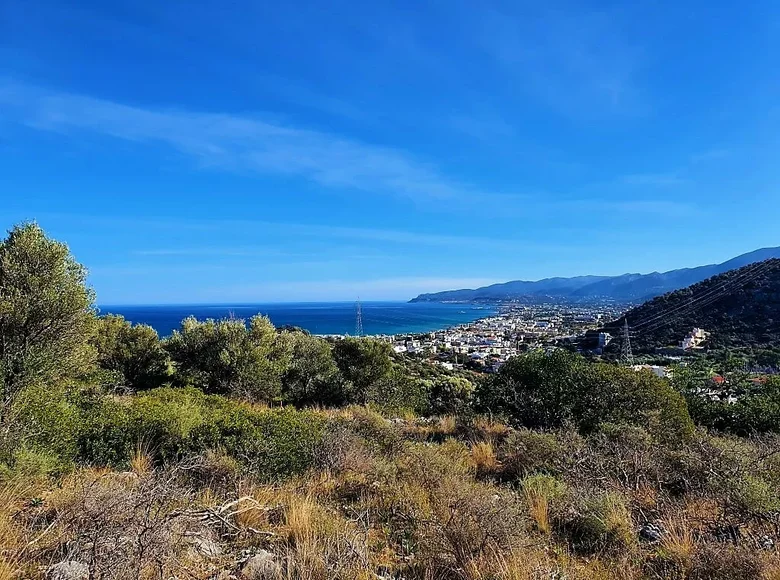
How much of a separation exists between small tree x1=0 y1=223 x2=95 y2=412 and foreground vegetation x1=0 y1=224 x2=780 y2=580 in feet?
0.09

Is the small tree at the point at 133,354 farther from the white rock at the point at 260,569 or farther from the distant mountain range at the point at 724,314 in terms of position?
the distant mountain range at the point at 724,314

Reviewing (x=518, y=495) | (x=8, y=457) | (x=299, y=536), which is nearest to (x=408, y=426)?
(x=518, y=495)

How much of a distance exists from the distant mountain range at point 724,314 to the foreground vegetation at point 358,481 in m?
19.6

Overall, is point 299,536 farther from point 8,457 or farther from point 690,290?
point 690,290

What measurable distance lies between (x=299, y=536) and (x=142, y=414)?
347cm

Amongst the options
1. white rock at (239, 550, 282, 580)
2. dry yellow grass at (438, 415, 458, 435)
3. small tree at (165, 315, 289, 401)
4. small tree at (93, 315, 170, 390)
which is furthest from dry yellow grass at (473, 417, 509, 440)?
small tree at (93, 315, 170, 390)

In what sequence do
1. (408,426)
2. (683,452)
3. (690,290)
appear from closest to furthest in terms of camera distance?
(683,452) → (408,426) → (690,290)

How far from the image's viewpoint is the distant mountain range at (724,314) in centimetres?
2405

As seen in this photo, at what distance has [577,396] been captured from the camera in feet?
27.3

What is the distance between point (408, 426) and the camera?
933 cm

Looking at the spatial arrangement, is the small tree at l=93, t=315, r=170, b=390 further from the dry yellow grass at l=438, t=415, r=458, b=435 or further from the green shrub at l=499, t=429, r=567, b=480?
the green shrub at l=499, t=429, r=567, b=480

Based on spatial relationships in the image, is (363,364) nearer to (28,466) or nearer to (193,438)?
(193,438)

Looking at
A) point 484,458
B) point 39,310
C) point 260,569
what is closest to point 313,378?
point 484,458

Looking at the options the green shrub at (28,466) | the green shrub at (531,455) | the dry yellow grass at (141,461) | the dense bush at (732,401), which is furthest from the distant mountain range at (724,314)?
the green shrub at (28,466)
